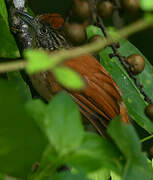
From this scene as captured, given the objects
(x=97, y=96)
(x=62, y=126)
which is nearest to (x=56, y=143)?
(x=62, y=126)

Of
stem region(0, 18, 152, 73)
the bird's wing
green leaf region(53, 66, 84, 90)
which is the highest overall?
stem region(0, 18, 152, 73)

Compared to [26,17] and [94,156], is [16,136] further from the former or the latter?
[26,17]

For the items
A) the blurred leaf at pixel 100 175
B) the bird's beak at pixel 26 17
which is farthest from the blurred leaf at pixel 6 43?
the blurred leaf at pixel 100 175

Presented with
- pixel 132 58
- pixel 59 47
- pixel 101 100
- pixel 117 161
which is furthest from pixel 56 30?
pixel 117 161

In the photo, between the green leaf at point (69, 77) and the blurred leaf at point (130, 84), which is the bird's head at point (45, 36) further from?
the green leaf at point (69, 77)

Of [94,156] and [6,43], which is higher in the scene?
[94,156]

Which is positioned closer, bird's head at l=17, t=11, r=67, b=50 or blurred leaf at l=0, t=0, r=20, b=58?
blurred leaf at l=0, t=0, r=20, b=58

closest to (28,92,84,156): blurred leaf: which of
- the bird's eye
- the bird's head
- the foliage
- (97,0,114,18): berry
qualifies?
the foliage

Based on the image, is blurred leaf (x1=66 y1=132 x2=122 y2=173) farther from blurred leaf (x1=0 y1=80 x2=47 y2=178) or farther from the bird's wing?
the bird's wing
